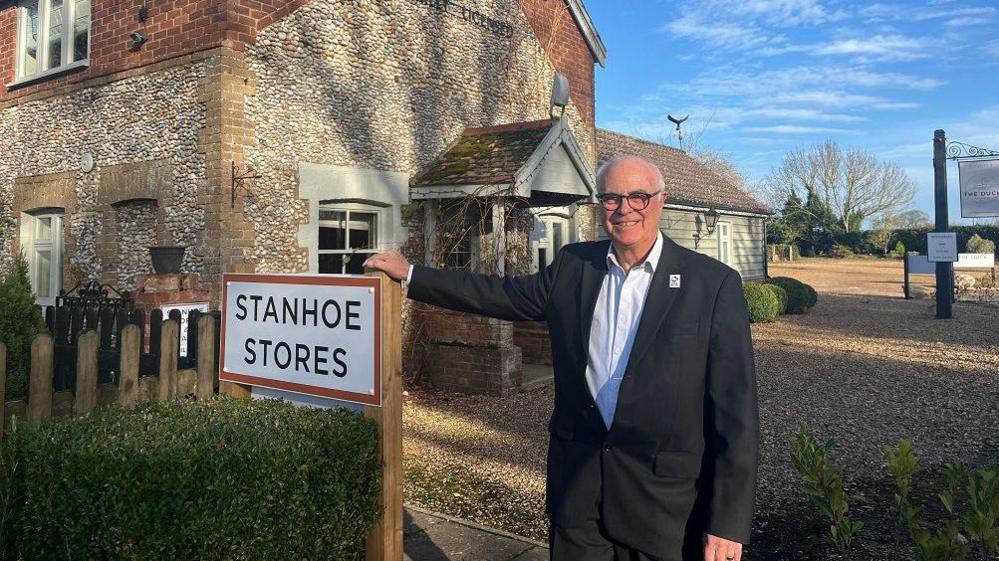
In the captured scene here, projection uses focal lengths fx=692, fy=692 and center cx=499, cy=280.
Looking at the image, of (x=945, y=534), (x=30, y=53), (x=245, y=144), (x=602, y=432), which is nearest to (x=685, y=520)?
(x=602, y=432)

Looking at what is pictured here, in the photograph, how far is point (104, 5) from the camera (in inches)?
330

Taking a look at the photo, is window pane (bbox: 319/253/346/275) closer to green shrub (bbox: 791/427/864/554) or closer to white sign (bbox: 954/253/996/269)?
green shrub (bbox: 791/427/864/554)

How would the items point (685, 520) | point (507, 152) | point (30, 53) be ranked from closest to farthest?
point (685, 520) → point (507, 152) → point (30, 53)

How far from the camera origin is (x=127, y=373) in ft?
11.8

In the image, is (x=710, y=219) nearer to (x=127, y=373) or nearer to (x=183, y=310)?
(x=183, y=310)

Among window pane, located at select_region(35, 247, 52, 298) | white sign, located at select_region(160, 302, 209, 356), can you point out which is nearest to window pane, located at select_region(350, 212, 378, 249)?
white sign, located at select_region(160, 302, 209, 356)

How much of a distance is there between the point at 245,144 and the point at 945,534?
6776mm

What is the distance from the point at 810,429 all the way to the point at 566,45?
25.7ft

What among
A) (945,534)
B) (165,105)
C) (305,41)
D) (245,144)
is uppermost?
(305,41)

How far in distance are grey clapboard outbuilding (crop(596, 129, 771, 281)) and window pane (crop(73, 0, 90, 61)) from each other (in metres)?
10.2

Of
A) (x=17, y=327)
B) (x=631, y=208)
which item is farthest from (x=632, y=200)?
(x=17, y=327)

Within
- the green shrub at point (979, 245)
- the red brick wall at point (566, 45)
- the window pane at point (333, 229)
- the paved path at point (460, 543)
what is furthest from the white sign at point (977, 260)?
the paved path at point (460, 543)

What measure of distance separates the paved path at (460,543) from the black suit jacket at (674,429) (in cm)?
149

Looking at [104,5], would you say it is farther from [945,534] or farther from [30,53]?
[945,534]
